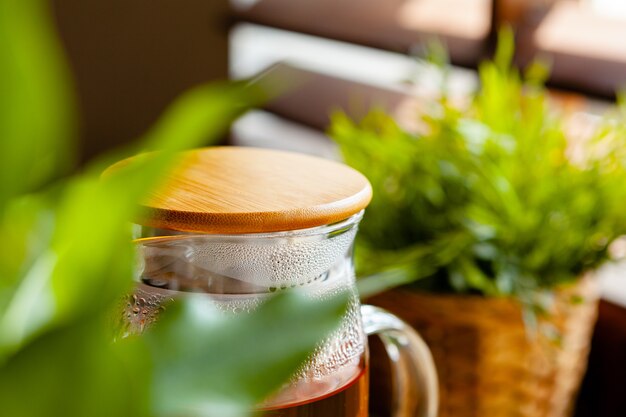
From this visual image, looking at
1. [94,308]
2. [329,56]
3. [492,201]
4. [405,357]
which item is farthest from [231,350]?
[329,56]

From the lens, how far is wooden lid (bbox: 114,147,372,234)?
325mm

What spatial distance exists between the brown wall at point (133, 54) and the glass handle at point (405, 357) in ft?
4.46

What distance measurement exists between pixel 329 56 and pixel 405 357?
1.18m

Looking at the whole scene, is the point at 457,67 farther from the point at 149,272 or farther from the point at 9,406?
the point at 9,406

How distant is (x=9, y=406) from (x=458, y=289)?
1.69 ft

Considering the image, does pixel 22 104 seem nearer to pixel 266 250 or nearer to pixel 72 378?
pixel 72 378

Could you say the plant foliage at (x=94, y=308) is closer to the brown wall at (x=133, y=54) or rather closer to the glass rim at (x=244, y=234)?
the glass rim at (x=244, y=234)

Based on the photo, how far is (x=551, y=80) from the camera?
3.20ft

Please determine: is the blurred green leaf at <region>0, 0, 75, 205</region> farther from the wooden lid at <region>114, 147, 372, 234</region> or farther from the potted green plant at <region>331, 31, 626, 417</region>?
the potted green plant at <region>331, 31, 626, 417</region>

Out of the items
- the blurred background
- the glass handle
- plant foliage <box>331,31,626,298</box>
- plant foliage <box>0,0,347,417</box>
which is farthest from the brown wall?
plant foliage <box>0,0,347,417</box>

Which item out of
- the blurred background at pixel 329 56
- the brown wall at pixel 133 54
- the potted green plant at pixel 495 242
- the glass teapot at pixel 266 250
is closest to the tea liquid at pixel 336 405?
the glass teapot at pixel 266 250

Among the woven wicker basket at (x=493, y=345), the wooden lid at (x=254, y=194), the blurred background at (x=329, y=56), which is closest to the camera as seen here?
the wooden lid at (x=254, y=194)

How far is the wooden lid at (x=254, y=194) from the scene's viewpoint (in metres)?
0.32

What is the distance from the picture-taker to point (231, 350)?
139 millimetres
